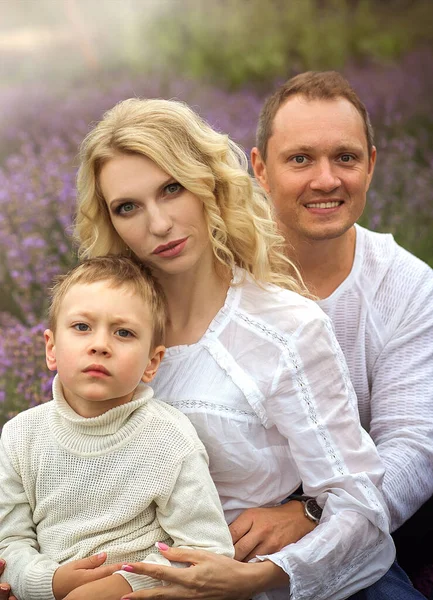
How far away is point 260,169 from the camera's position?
307 cm

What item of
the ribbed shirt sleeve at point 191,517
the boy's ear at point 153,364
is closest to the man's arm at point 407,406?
the ribbed shirt sleeve at point 191,517

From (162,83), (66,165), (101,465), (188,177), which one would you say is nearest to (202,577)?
(101,465)

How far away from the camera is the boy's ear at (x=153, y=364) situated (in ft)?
6.90

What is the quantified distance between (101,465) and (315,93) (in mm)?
1420

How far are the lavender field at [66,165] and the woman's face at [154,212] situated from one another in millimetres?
1238

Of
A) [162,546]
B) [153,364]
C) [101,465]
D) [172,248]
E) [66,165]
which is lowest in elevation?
[162,546]

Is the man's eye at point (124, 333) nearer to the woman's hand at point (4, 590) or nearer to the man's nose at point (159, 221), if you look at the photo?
the man's nose at point (159, 221)

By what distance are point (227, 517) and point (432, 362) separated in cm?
87

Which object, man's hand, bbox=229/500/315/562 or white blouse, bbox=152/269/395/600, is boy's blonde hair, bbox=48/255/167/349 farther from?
man's hand, bbox=229/500/315/562

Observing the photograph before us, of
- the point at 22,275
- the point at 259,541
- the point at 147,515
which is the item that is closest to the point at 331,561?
the point at 259,541

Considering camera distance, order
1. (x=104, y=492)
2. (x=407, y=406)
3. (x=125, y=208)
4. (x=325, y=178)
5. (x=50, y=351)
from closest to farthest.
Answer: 1. (x=104, y=492)
2. (x=50, y=351)
3. (x=125, y=208)
4. (x=407, y=406)
5. (x=325, y=178)

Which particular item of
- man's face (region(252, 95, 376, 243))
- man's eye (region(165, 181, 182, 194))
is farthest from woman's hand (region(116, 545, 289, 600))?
man's face (region(252, 95, 376, 243))

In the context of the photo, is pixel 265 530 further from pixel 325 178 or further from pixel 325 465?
pixel 325 178

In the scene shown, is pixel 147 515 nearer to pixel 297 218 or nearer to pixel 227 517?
pixel 227 517
